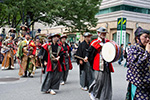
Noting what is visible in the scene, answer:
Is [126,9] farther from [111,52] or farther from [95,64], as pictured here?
[111,52]

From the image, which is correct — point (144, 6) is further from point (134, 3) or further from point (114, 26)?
point (114, 26)

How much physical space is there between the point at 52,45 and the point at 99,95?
225 cm

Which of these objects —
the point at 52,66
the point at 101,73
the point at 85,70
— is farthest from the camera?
the point at 85,70

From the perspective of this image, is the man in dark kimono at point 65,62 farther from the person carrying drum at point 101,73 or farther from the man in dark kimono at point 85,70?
the person carrying drum at point 101,73

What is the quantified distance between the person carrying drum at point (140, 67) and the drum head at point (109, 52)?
0.98 meters

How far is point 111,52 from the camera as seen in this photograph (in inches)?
193

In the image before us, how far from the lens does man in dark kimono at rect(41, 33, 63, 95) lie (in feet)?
21.2

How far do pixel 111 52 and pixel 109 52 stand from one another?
0.23ft

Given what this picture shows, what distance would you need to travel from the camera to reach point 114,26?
30.5m

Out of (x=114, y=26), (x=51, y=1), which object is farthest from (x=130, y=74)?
(x=114, y=26)

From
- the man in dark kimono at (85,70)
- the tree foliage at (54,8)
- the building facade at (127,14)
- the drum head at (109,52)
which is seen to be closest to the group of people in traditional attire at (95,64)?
the man in dark kimono at (85,70)

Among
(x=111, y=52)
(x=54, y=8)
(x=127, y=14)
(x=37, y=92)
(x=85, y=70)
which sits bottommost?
(x=37, y=92)

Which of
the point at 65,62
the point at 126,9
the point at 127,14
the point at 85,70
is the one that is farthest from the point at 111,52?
the point at 126,9

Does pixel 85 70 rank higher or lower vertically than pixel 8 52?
lower
